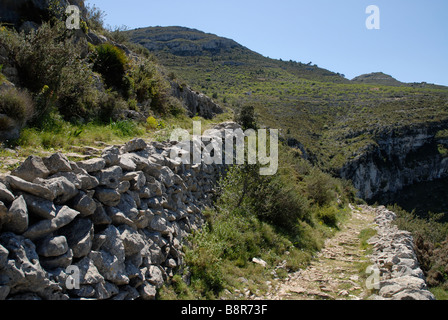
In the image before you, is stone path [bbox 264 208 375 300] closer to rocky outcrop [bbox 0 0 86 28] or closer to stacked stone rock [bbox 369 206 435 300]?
stacked stone rock [bbox 369 206 435 300]

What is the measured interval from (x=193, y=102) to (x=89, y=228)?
13.5m

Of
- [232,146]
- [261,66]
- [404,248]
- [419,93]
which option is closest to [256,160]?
[232,146]

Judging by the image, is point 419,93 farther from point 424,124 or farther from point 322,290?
point 322,290

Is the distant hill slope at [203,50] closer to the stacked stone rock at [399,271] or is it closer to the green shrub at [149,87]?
the green shrub at [149,87]

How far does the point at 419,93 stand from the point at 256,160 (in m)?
67.1

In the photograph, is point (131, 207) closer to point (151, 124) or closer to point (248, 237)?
point (248, 237)

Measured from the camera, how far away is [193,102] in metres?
16.1

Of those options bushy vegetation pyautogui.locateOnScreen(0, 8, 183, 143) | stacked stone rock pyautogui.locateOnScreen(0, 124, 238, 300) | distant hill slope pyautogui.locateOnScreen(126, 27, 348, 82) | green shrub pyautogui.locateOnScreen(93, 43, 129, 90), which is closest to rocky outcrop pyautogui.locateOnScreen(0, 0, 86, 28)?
bushy vegetation pyautogui.locateOnScreen(0, 8, 183, 143)

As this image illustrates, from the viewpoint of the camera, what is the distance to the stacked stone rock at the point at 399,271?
13.9 ft

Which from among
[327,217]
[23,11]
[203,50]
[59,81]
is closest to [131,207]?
[59,81]

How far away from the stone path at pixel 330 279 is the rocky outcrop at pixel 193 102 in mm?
9912

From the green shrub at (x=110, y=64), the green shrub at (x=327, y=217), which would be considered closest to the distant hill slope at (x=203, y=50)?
the green shrub at (x=110, y=64)

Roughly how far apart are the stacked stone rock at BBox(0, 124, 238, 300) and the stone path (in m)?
2.73

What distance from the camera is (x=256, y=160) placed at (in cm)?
927
